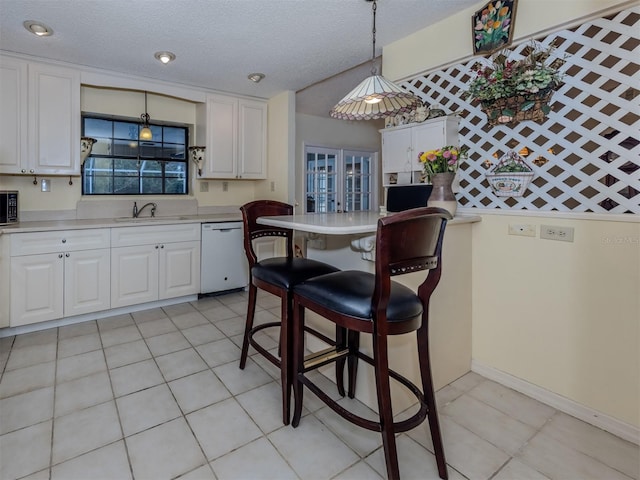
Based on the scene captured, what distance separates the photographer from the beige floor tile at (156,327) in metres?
2.93

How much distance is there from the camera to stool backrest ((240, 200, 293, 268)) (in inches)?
81.2

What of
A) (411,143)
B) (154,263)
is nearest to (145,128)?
(154,263)

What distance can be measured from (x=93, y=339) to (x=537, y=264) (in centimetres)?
328

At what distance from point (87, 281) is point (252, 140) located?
2.38m

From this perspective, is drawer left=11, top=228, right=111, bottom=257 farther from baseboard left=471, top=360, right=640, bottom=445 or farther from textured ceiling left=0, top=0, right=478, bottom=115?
baseboard left=471, top=360, right=640, bottom=445

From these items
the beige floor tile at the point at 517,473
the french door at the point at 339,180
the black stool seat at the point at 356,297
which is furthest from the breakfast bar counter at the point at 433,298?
the french door at the point at 339,180

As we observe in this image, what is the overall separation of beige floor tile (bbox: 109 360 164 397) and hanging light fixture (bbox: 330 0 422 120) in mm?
2092

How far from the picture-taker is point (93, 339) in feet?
9.18

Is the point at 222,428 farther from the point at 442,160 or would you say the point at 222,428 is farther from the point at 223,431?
the point at 442,160

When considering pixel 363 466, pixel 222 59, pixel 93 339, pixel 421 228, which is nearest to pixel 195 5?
pixel 222 59

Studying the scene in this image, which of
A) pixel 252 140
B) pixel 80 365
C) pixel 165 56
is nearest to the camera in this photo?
pixel 80 365

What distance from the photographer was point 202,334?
2.92m

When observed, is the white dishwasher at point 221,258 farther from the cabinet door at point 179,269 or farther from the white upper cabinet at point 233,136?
the white upper cabinet at point 233,136

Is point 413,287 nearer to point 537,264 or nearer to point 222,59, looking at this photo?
point 537,264
